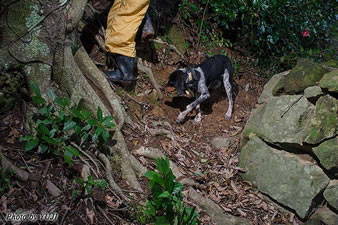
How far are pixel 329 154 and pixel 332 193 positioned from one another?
54 centimetres

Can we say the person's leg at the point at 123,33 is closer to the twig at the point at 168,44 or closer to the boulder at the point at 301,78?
the twig at the point at 168,44

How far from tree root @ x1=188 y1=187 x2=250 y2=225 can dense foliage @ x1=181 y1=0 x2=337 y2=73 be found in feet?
14.6

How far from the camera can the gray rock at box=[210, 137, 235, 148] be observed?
532cm

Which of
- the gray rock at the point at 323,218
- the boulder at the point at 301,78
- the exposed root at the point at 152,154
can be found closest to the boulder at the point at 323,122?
the boulder at the point at 301,78

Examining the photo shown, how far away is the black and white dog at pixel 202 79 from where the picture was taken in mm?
5687

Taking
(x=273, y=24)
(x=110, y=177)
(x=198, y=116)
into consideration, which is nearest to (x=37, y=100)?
(x=110, y=177)

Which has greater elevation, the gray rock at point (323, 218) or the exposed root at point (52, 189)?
the exposed root at point (52, 189)

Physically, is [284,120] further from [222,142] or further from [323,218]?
[323,218]

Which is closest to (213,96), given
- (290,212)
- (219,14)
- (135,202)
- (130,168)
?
(219,14)

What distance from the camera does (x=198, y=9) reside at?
24.2ft

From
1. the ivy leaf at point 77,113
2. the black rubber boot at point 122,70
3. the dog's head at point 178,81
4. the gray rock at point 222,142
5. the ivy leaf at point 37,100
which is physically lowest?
the gray rock at point 222,142

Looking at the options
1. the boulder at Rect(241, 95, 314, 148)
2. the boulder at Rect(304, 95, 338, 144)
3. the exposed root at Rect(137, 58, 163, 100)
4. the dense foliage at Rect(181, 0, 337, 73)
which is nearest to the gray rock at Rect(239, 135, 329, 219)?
the boulder at Rect(241, 95, 314, 148)

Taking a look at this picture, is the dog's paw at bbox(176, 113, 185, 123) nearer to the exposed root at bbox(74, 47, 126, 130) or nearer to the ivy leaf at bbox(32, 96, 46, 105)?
the exposed root at bbox(74, 47, 126, 130)

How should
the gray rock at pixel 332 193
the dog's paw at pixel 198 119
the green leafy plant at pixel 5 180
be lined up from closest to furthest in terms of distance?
1. the green leafy plant at pixel 5 180
2. the gray rock at pixel 332 193
3. the dog's paw at pixel 198 119
